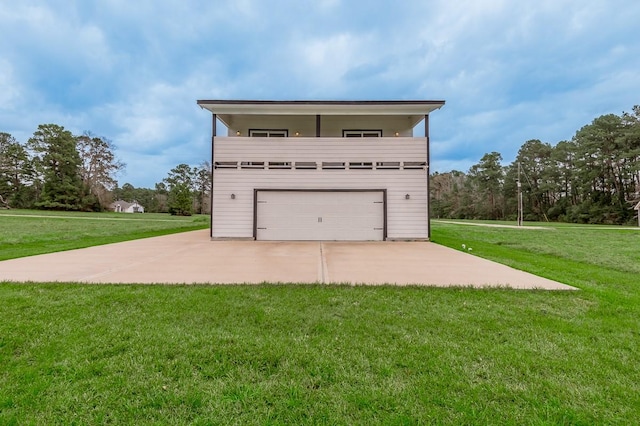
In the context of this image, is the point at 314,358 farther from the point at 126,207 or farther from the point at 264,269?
the point at 126,207

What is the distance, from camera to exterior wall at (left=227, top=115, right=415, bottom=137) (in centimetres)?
1302

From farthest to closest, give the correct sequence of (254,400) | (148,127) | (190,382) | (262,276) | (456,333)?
1. (148,127)
2. (262,276)
3. (456,333)
4. (190,382)
5. (254,400)

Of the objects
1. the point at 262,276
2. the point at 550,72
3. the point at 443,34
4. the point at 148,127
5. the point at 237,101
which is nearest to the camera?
the point at 262,276

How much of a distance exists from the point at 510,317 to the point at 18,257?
9683 mm

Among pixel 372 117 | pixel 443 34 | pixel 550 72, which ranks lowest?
pixel 372 117

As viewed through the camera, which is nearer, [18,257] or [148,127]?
[18,257]

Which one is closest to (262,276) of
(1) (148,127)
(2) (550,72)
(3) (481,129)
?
(2) (550,72)

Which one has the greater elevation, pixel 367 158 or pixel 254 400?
pixel 367 158

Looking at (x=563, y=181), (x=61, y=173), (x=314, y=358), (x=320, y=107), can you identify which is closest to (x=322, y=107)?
(x=320, y=107)

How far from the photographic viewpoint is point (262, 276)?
5211mm

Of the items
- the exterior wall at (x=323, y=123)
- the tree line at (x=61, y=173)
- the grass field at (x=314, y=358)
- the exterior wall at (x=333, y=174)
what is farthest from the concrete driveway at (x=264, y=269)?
the tree line at (x=61, y=173)

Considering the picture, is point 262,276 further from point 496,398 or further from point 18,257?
point 18,257

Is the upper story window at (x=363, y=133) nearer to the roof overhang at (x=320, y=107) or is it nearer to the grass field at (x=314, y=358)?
the roof overhang at (x=320, y=107)

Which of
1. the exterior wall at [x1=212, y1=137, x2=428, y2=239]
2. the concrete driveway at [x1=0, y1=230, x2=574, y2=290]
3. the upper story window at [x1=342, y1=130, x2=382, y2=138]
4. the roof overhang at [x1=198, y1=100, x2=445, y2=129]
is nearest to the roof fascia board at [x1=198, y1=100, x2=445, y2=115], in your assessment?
the roof overhang at [x1=198, y1=100, x2=445, y2=129]
